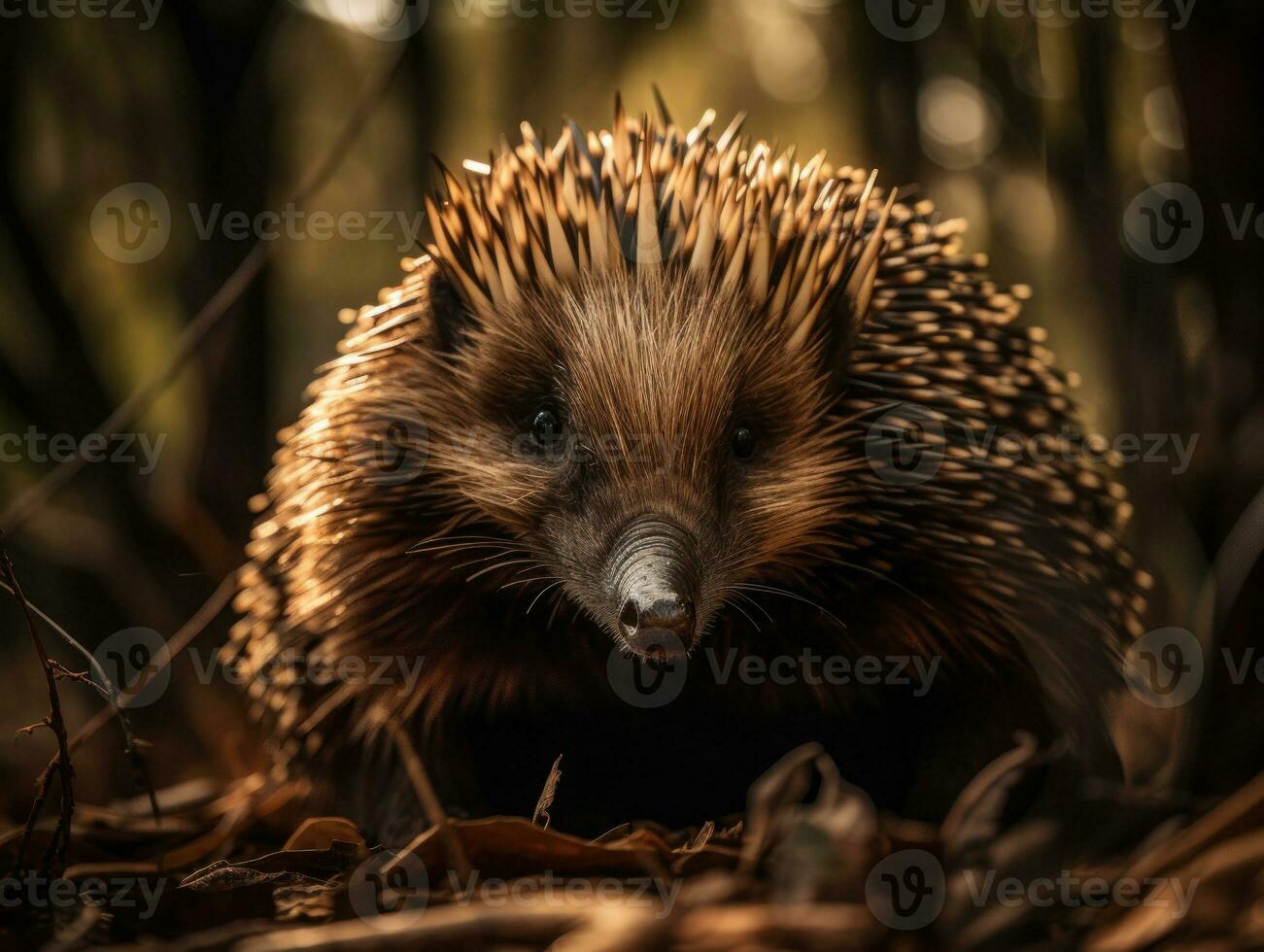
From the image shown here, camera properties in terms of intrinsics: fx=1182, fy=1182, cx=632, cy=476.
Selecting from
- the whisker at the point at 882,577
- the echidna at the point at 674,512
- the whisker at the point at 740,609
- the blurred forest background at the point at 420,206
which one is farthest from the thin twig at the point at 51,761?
the whisker at the point at 882,577

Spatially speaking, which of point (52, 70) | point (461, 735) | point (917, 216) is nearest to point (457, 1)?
point (52, 70)

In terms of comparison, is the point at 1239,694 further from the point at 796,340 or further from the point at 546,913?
the point at 546,913

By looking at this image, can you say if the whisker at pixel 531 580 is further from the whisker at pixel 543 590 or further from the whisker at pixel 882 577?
the whisker at pixel 882 577

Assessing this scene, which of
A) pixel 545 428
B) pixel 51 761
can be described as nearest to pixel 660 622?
pixel 545 428

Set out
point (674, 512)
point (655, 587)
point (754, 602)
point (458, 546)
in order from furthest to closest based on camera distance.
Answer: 1. point (458, 546)
2. point (754, 602)
3. point (674, 512)
4. point (655, 587)

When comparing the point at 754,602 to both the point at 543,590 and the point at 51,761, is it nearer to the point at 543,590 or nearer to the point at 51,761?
the point at 543,590

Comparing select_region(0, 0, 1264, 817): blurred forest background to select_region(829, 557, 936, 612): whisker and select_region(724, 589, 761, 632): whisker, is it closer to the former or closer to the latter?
select_region(829, 557, 936, 612): whisker
